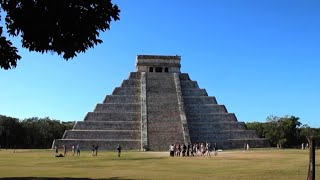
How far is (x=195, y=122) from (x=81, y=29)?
39.9 m

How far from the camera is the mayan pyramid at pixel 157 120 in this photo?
145 ft

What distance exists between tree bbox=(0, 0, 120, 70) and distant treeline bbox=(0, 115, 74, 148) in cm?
6557

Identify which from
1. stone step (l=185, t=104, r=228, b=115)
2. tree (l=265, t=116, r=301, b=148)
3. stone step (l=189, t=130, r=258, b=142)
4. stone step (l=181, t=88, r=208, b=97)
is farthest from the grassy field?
tree (l=265, t=116, r=301, b=148)

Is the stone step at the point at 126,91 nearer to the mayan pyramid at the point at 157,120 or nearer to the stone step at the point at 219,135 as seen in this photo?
the mayan pyramid at the point at 157,120

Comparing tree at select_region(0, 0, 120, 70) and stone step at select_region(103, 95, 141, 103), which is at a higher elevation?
stone step at select_region(103, 95, 141, 103)

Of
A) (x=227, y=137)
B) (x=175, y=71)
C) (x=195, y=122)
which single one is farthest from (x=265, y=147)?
(x=175, y=71)

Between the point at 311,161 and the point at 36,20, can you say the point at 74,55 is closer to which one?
the point at 36,20

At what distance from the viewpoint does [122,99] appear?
50.4 meters

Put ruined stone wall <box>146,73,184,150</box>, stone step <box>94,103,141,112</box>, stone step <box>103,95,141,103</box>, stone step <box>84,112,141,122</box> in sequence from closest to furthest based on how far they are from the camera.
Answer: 1. ruined stone wall <box>146,73,184,150</box>
2. stone step <box>84,112,141,122</box>
3. stone step <box>94,103,141,112</box>
4. stone step <box>103,95,141,103</box>

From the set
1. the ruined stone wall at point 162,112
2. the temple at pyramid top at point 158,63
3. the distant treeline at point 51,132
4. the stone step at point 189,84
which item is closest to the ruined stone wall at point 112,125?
the ruined stone wall at point 162,112

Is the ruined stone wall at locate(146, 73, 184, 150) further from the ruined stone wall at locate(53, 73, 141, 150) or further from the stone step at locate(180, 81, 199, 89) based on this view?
the ruined stone wall at locate(53, 73, 141, 150)

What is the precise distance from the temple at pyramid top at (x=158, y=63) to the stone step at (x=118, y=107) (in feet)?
28.9

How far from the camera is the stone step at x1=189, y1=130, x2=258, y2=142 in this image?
45.9m

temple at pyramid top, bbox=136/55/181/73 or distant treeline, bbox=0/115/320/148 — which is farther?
distant treeline, bbox=0/115/320/148
